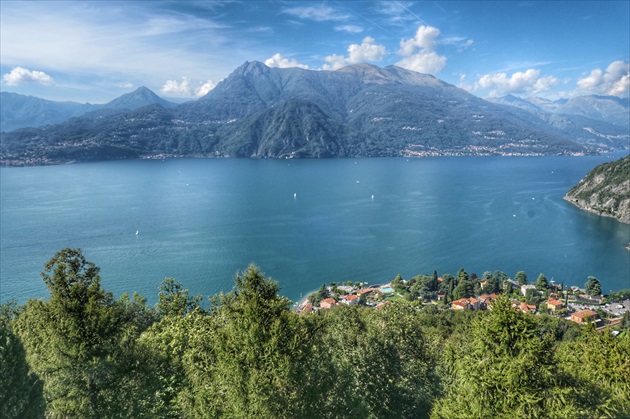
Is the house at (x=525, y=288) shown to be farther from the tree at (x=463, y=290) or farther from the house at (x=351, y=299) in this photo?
the house at (x=351, y=299)

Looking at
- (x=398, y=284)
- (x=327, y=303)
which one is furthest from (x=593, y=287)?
(x=327, y=303)

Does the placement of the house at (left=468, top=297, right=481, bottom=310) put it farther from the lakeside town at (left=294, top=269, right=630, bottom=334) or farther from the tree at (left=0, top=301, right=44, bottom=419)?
the tree at (left=0, top=301, right=44, bottom=419)

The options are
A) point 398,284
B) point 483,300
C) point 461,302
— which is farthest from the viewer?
point 398,284

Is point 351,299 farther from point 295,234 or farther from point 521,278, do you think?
point 295,234

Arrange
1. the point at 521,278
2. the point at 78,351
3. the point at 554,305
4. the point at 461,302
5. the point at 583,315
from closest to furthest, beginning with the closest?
the point at 78,351 → the point at 583,315 → the point at 554,305 → the point at 461,302 → the point at 521,278

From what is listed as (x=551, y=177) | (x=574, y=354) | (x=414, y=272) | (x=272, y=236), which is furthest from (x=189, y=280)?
(x=551, y=177)

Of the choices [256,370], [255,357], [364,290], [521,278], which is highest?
[255,357]

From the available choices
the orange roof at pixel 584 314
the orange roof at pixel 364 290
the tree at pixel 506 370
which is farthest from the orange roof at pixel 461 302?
the tree at pixel 506 370
